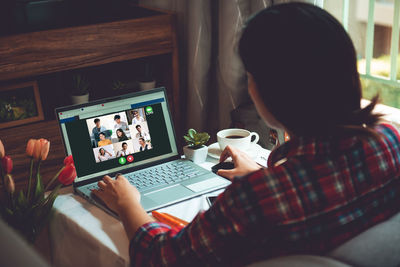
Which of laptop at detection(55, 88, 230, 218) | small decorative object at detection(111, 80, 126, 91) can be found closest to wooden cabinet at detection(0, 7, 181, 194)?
small decorative object at detection(111, 80, 126, 91)

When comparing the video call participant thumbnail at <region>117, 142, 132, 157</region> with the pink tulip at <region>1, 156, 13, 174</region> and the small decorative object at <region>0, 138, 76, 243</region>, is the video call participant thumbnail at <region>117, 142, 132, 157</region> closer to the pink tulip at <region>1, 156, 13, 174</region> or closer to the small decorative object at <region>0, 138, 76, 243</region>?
the small decorative object at <region>0, 138, 76, 243</region>

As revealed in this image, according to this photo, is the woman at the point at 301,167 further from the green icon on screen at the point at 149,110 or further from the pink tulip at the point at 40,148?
the green icon on screen at the point at 149,110

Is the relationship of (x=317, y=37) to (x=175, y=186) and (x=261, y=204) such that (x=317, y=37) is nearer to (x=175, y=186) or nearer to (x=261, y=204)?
(x=261, y=204)

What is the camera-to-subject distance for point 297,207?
849mm

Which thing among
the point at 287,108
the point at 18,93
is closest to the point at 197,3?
the point at 18,93

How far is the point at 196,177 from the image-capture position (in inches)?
55.3

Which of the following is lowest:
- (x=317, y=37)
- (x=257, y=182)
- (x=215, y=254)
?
(x=215, y=254)

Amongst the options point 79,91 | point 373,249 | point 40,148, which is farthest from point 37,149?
point 79,91

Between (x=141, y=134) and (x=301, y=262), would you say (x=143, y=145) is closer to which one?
(x=141, y=134)

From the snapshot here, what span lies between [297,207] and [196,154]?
69 centimetres

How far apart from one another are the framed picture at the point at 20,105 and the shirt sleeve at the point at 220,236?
1.39 metres

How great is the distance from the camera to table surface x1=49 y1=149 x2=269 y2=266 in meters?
Result: 1.12

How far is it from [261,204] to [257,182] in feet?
0.12

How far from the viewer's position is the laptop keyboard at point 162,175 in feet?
4.52
